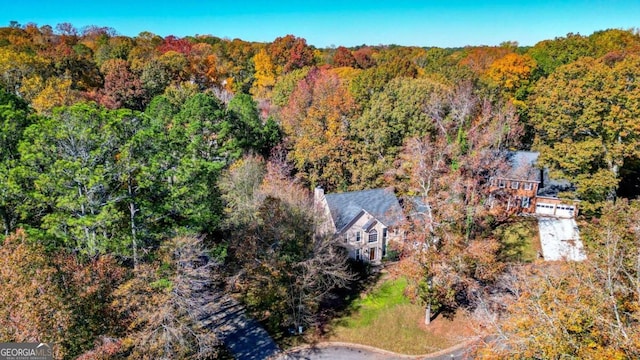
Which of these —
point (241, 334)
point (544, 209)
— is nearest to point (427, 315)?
point (241, 334)

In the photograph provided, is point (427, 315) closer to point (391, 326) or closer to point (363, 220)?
point (391, 326)

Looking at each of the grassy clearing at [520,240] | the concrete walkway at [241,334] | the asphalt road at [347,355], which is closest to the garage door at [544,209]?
the grassy clearing at [520,240]

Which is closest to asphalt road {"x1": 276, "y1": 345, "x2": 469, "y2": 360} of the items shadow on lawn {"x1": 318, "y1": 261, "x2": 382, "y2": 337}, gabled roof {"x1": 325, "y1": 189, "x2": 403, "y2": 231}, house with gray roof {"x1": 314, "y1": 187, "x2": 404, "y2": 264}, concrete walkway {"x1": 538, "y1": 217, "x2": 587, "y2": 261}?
shadow on lawn {"x1": 318, "y1": 261, "x2": 382, "y2": 337}

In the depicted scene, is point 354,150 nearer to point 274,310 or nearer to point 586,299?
point 274,310

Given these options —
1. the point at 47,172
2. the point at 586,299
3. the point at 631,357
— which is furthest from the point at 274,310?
the point at 631,357

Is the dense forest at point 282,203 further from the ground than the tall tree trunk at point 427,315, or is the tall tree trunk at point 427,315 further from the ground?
the dense forest at point 282,203

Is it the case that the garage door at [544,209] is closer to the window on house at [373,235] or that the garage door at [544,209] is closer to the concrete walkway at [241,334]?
the window on house at [373,235]

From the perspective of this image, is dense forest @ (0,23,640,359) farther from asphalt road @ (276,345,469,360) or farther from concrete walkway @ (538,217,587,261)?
asphalt road @ (276,345,469,360)
